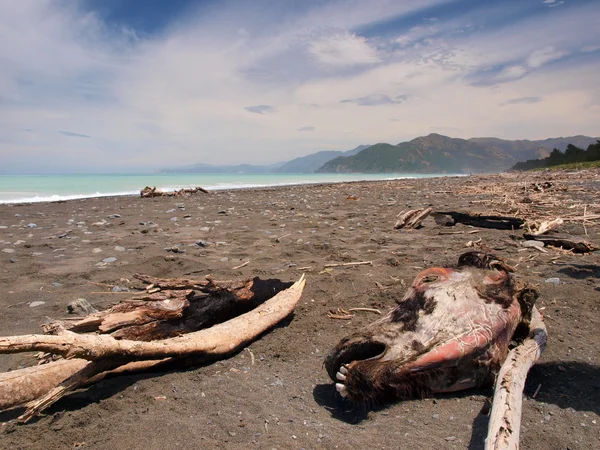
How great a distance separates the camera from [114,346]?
2482 millimetres

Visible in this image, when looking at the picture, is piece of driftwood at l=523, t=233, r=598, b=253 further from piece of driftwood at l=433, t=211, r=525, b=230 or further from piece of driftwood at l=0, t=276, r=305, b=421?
piece of driftwood at l=0, t=276, r=305, b=421

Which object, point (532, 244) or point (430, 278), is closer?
point (430, 278)

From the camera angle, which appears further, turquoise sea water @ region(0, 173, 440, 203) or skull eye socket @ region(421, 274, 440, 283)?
turquoise sea water @ region(0, 173, 440, 203)

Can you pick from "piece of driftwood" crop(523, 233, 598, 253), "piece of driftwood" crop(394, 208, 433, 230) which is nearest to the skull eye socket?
"piece of driftwood" crop(523, 233, 598, 253)

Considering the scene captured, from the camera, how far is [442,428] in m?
2.32

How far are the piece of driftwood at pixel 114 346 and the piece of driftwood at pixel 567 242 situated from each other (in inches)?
173

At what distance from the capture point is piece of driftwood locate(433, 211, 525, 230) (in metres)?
7.57

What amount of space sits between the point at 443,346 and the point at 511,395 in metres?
0.45

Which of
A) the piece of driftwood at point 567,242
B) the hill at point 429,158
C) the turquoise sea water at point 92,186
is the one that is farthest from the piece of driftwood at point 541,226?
the hill at point 429,158

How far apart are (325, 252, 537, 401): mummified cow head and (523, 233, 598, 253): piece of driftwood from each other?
11.0 ft

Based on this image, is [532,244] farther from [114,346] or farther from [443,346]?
[114,346]

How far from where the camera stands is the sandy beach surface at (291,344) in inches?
89.7

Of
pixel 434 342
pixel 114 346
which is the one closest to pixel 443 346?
pixel 434 342

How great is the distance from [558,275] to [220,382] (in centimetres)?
416
